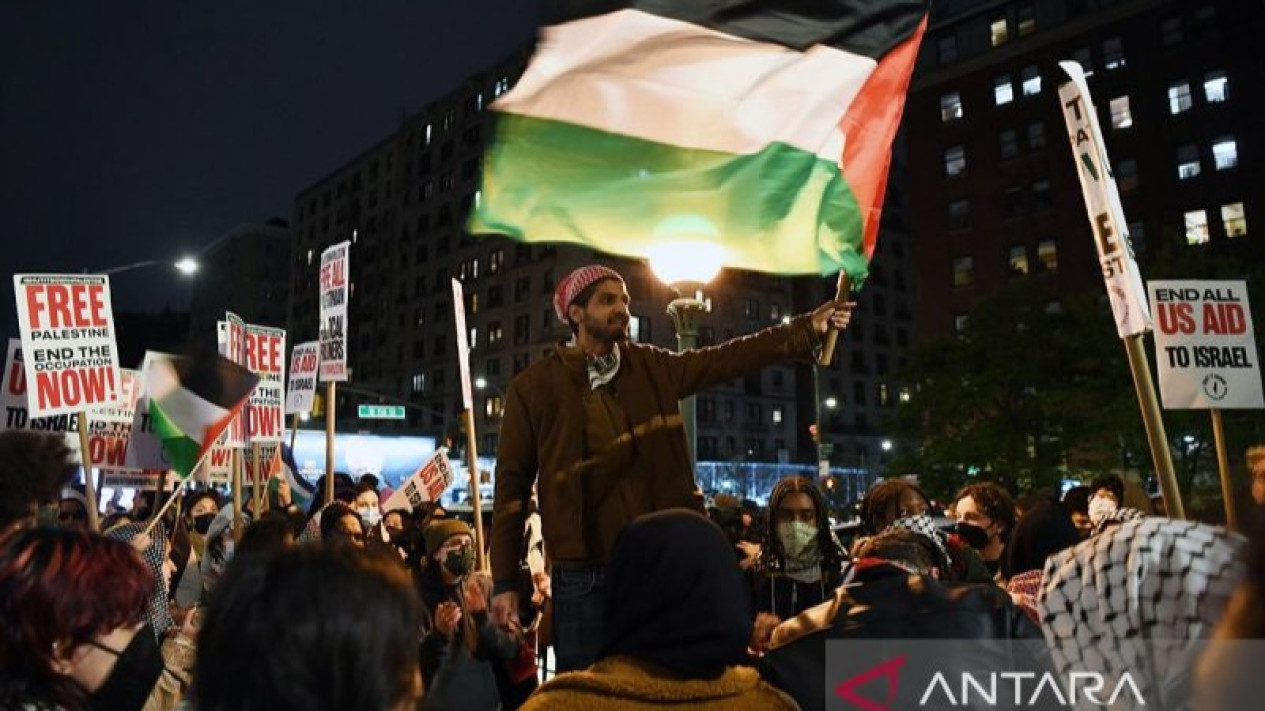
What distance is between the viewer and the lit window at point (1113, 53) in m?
50.9

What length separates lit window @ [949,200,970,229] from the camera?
5481 centimetres

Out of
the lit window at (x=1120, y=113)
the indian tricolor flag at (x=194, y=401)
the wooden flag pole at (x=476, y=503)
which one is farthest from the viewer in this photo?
the lit window at (x=1120, y=113)

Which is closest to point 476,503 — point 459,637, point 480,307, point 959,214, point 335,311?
point 459,637

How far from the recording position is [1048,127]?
52250 millimetres

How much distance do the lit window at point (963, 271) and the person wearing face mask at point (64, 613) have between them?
55.6 meters

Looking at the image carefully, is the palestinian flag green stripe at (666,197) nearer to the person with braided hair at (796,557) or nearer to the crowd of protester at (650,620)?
the person with braided hair at (796,557)

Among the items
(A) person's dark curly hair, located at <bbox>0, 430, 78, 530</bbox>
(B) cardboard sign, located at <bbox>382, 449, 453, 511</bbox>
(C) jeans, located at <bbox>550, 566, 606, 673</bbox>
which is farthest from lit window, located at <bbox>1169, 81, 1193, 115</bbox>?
(A) person's dark curly hair, located at <bbox>0, 430, 78, 530</bbox>

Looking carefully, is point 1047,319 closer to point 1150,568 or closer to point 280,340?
point 280,340

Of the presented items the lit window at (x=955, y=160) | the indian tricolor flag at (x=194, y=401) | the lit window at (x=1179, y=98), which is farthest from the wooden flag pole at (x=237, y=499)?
the lit window at (x=955, y=160)

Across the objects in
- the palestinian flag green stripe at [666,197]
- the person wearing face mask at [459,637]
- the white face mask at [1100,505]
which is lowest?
the person wearing face mask at [459,637]

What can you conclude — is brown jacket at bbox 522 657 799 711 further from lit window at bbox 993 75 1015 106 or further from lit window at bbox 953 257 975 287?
lit window at bbox 993 75 1015 106

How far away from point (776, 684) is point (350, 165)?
10038cm

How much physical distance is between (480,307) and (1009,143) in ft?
142

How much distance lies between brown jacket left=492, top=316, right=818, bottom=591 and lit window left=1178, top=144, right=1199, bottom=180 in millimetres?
52792
